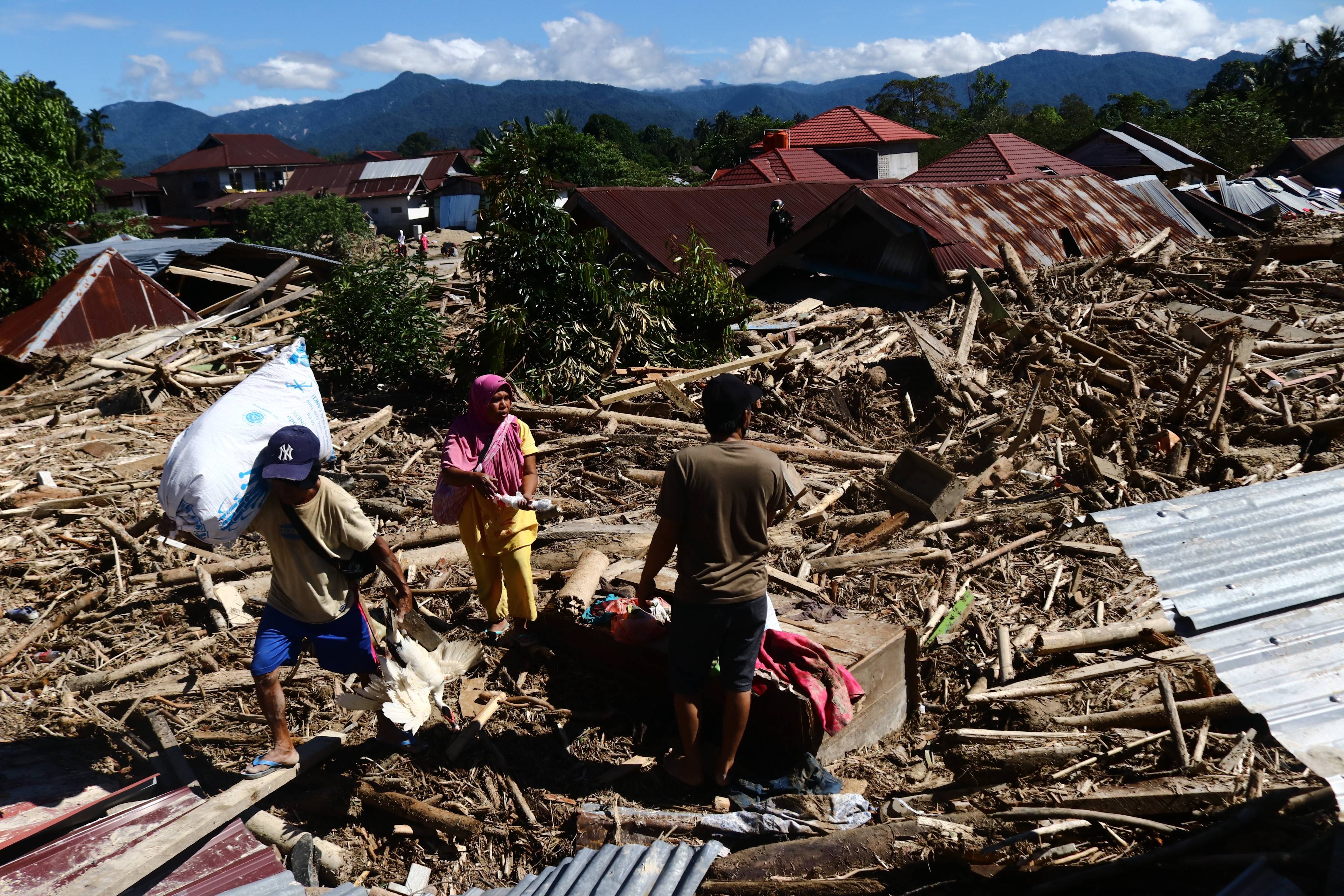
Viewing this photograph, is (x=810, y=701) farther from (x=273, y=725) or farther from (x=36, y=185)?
(x=36, y=185)

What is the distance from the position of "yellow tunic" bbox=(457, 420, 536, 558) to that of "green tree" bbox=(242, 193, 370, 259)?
35.6 m

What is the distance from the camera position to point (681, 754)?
4320 mm

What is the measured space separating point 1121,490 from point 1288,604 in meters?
3.96

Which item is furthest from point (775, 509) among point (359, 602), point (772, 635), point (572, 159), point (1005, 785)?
point (572, 159)

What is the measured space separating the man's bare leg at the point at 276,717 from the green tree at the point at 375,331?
807 cm

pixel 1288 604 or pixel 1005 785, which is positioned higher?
pixel 1288 604

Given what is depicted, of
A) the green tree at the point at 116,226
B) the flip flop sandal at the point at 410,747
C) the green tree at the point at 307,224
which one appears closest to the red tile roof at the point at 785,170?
the green tree at the point at 307,224

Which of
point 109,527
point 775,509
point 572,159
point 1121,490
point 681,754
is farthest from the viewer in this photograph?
point 572,159

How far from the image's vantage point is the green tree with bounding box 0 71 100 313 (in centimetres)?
1568

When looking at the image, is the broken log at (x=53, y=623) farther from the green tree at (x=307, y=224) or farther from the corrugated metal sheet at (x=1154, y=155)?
the corrugated metal sheet at (x=1154, y=155)

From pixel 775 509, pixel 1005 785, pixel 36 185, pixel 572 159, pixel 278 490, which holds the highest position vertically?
pixel 572 159

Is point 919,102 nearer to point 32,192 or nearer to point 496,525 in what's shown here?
point 32,192

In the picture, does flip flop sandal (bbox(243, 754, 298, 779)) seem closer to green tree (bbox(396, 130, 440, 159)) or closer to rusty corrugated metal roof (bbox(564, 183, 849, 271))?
rusty corrugated metal roof (bbox(564, 183, 849, 271))

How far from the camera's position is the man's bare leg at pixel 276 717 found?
13.6 feet
